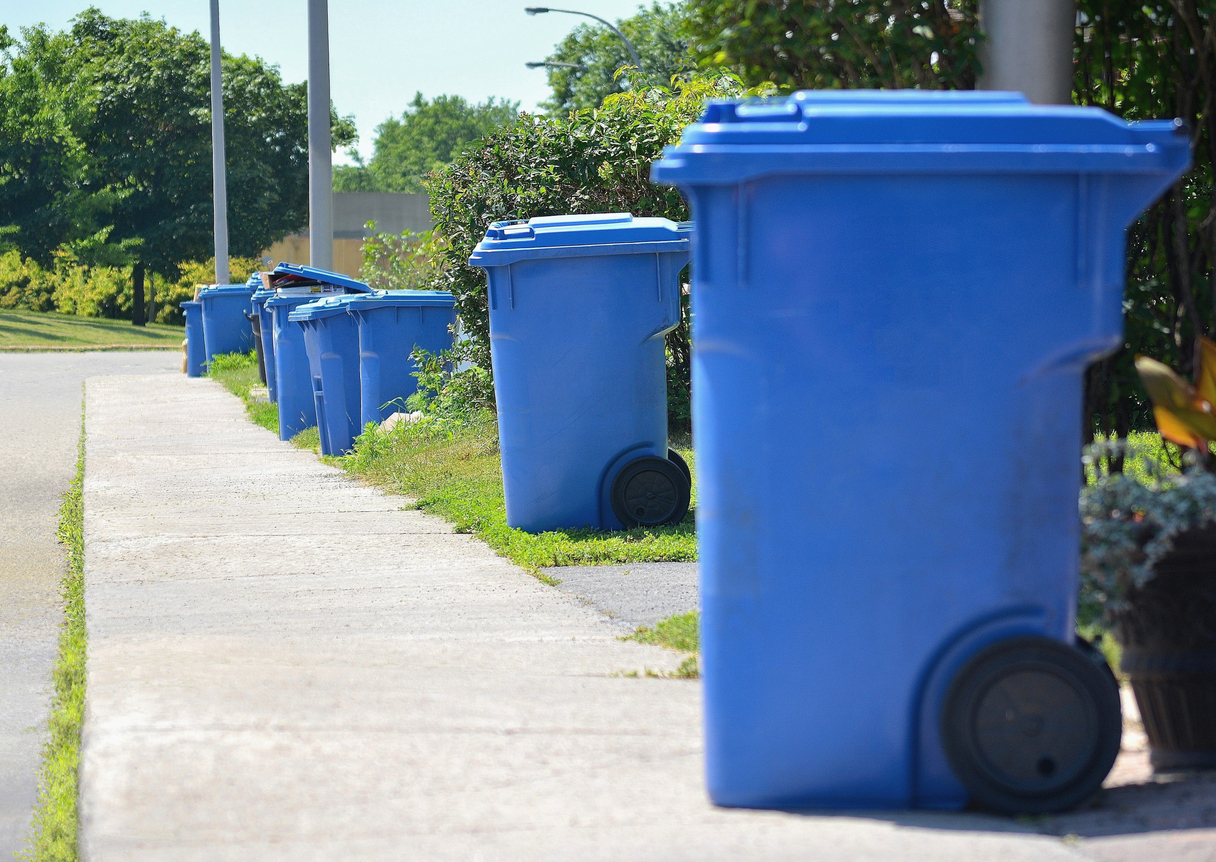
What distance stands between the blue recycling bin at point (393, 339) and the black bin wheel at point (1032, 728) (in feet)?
27.1

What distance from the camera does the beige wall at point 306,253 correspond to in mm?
48594

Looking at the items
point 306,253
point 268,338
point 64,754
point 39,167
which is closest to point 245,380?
point 268,338

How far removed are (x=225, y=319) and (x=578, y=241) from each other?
18050mm

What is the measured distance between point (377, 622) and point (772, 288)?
2.66 meters

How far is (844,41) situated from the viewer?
4.31m

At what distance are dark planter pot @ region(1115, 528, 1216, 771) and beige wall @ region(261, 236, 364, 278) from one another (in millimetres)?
44518

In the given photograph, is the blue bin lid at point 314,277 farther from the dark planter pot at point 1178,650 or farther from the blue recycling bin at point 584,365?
the dark planter pot at point 1178,650

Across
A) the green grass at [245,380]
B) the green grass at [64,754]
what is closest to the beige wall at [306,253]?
the green grass at [245,380]

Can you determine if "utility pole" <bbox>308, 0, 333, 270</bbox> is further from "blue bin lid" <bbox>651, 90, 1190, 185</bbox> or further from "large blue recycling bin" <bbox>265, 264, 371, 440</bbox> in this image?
"blue bin lid" <bbox>651, 90, 1190, 185</bbox>

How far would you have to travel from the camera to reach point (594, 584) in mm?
5680

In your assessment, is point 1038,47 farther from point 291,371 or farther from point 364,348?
point 291,371

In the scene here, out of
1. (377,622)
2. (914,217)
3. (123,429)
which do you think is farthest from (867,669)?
(123,429)

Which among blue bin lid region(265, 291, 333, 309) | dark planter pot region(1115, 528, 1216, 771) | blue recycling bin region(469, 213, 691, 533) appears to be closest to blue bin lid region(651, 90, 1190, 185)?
dark planter pot region(1115, 528, 1216, 771)

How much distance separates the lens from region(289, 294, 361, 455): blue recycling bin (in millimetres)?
10992
